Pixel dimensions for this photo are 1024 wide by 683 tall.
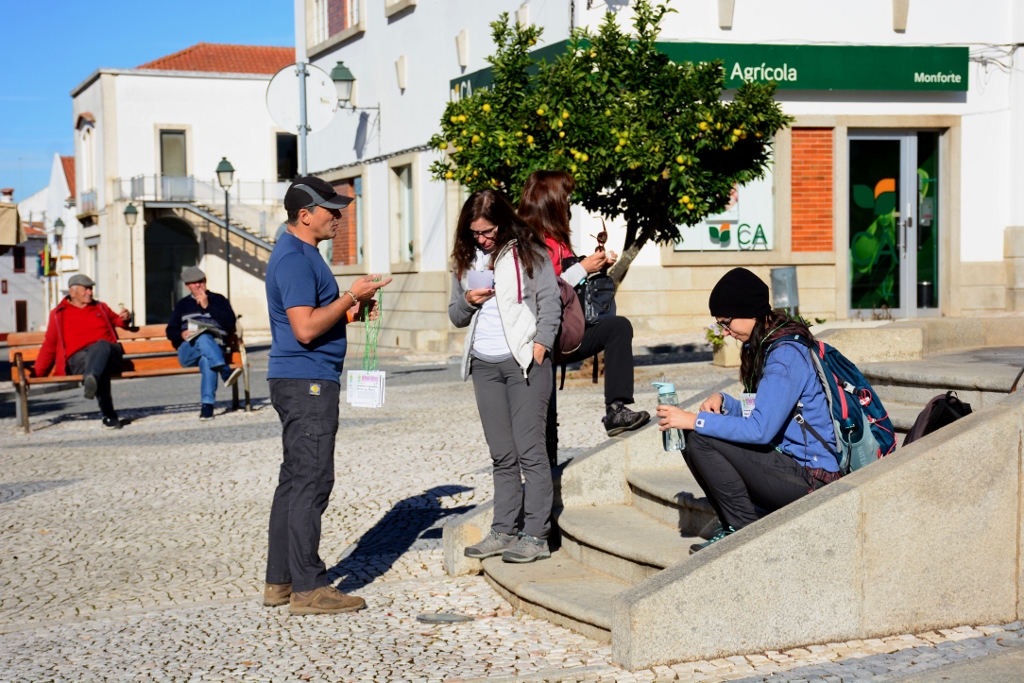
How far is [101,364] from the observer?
11648mm

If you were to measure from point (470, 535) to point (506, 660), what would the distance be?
4.64 feet

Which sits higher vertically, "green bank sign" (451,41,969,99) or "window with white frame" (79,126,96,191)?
"window with white frame" (79,126,96,191)

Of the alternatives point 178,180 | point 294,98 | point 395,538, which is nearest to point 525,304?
point 395,538

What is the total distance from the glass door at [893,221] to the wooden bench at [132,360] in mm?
10706

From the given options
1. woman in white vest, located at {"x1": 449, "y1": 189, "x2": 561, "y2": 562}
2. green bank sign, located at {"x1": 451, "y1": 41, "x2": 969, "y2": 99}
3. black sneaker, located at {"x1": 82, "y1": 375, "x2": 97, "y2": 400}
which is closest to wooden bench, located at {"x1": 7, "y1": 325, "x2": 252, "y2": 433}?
black sneaker, located at {"x1": 82, "y1": 375, "x2": 97, "y2": 400}

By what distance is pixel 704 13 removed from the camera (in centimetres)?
1861

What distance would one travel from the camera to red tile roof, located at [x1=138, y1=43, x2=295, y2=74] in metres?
50.1

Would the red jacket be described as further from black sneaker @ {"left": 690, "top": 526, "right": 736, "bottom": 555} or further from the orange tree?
black sneaker @ {"left": 690, "top": 526, "right": 736, "bottom": 555}

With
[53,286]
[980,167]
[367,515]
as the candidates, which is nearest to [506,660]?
[367,515]

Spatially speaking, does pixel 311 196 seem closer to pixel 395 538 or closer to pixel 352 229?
pixel 395 538

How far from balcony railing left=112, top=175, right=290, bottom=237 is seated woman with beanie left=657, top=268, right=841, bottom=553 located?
41.6 metres

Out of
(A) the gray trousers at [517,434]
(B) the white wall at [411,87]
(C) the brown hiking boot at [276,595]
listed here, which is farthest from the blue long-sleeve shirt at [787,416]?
(B) the white wall at [411,87]

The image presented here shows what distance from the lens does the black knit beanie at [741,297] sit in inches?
187

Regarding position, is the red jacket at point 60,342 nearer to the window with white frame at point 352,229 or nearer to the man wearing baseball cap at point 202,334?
the man wearing baseball cap at point 202,334
